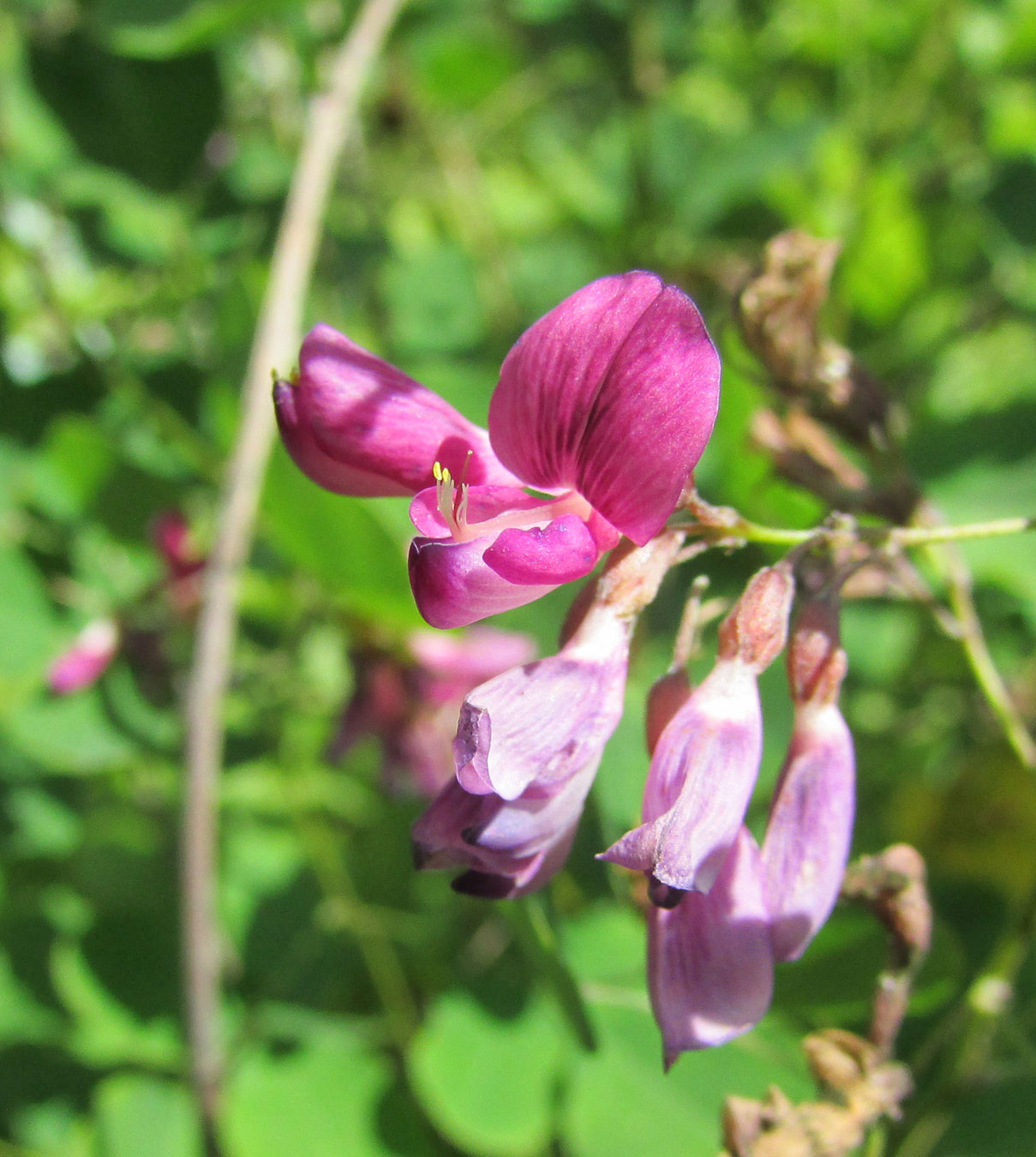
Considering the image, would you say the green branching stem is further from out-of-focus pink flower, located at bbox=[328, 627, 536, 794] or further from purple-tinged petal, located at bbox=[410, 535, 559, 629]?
out-of-focus pink flower, located at bbox=[328, 627, 536, 794]

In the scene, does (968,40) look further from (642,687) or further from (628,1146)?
(628,1146)

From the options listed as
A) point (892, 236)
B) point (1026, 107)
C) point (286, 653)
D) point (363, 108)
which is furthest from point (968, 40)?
point (286, 653)

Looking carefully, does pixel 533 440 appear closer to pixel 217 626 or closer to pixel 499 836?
pixel 499 836

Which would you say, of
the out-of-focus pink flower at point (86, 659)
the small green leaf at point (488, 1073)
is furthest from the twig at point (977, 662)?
the out-of-focus pink flower at point (86, 659)

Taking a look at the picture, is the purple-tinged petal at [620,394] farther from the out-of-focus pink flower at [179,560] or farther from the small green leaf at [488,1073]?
the out-of-focus pink flower at [179,560]

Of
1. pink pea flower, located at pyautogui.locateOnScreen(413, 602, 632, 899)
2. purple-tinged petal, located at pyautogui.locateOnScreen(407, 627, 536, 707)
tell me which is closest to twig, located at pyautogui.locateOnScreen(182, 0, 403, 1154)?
purple-tinged petal, located at pyautogui.locateOnScreen(407, 627, 536, 707)
